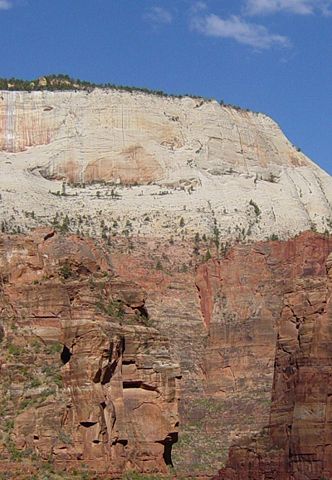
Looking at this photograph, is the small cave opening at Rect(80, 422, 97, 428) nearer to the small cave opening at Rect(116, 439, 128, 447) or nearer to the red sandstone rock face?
the small cave opening at Rect(116, 439, 128, 447)

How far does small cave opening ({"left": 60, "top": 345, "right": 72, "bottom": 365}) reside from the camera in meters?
108

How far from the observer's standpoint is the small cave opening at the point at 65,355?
10838 centimetres

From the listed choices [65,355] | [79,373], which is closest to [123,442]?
[79,373]

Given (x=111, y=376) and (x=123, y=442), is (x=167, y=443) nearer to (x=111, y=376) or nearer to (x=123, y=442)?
(x=123, y=442)

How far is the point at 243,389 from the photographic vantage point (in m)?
196

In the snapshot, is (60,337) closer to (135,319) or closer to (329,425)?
(135,319)

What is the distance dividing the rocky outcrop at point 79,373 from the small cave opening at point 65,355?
0.12ft

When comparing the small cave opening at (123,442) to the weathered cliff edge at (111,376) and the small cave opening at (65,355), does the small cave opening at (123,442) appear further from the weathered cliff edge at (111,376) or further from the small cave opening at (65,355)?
the small cave opening at (65,355)

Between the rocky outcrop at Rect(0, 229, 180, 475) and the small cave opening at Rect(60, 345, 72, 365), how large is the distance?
35mm

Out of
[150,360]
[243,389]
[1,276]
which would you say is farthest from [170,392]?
[243,389]

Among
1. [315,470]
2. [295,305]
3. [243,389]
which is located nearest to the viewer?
[315,470]

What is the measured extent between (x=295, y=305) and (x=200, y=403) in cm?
7424

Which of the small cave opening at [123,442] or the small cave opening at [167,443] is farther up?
the small cave opening at [167,443]

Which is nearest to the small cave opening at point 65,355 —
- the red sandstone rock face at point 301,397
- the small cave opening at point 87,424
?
the small cave opening at point 87,424
